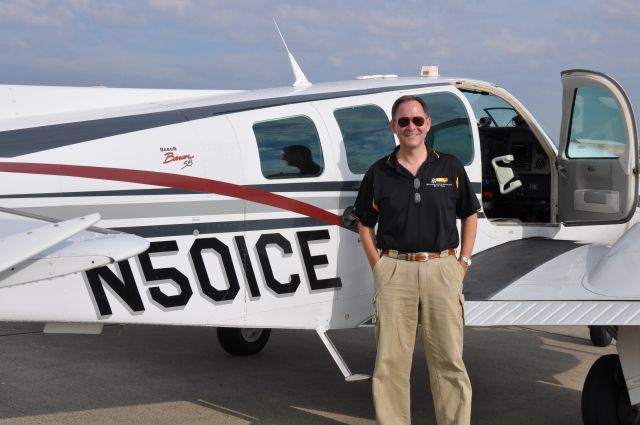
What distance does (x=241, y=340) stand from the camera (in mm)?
8430

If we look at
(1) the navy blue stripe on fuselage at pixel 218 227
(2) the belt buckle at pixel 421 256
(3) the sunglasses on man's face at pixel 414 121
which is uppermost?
(3) the sunglasses on man's face at pixel 414 121

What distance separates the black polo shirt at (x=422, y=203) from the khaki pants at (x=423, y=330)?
12cm

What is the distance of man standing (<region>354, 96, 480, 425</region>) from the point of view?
16.9 ft

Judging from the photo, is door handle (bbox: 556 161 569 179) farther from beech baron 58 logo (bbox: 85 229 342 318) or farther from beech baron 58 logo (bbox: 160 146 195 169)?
beech baron 58 logo (bbox: 160 146 195 169)

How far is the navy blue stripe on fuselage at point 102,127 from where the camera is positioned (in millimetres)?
5121

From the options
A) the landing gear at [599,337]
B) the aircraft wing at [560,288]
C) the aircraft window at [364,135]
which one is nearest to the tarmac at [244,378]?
the landing gear at [599,337]

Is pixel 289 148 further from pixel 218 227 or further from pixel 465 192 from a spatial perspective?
pixel 465 192

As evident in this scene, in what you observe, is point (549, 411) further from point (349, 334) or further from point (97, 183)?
point (97, 183)

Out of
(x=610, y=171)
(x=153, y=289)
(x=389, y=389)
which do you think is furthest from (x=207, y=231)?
(x=610, y=171)

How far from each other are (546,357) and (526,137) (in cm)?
223

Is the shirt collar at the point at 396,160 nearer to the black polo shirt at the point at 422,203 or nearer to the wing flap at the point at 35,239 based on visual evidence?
the black polo shirt at the point at 422,203

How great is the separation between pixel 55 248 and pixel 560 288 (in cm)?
319

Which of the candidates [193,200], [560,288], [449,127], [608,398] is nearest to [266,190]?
[193,200]

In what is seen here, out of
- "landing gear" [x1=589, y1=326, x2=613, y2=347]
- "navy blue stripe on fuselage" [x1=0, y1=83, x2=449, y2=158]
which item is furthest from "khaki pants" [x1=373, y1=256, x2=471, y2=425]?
"landing gear" [x1=589, y1=326, x2=613, y2=347]
